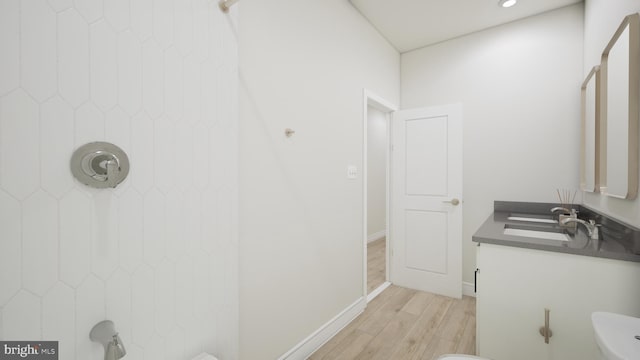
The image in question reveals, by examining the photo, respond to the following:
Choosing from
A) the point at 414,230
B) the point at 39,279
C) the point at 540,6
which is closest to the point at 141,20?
the point at 39,279

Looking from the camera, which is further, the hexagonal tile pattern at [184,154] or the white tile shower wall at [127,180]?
the hexagonal tile pattern at [184,154]

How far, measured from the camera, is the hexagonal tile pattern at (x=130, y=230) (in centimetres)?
91

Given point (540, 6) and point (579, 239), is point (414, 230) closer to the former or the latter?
point (579, 239)

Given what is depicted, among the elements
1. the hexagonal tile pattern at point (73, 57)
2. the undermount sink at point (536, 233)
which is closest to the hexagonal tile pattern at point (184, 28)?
the hexagonal tile pattern at point (73, 57)

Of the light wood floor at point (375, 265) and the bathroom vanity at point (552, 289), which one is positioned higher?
the bathroom vanity at point (552, 289)

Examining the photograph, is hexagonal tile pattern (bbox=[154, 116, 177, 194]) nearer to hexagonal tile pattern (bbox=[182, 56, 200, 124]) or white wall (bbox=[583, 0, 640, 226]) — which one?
hexagonal tile pattern (bbox=[182, 56, 200, 124])

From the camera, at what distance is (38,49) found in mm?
745

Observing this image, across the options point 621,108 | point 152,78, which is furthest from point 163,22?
point 621,108

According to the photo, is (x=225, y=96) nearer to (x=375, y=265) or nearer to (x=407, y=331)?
(x=407, y=331)

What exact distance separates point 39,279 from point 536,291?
2.06m

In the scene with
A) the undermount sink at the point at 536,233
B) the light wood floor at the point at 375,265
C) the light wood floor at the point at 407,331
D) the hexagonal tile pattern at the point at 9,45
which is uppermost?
the hexagonal tile pattern at the point at 9,45

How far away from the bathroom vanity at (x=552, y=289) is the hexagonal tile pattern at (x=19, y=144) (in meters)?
1.95

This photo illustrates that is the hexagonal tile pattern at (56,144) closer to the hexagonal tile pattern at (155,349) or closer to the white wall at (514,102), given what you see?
the hexagonal tile pattern at (155,349)

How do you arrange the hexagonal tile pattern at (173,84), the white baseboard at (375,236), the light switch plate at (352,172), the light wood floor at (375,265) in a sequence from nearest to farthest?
the hexagonal tile pattern at (173,84) → the light switch plate at (352,172) → the light wood floor at (375,265) → the white baseboard at (375,236)
